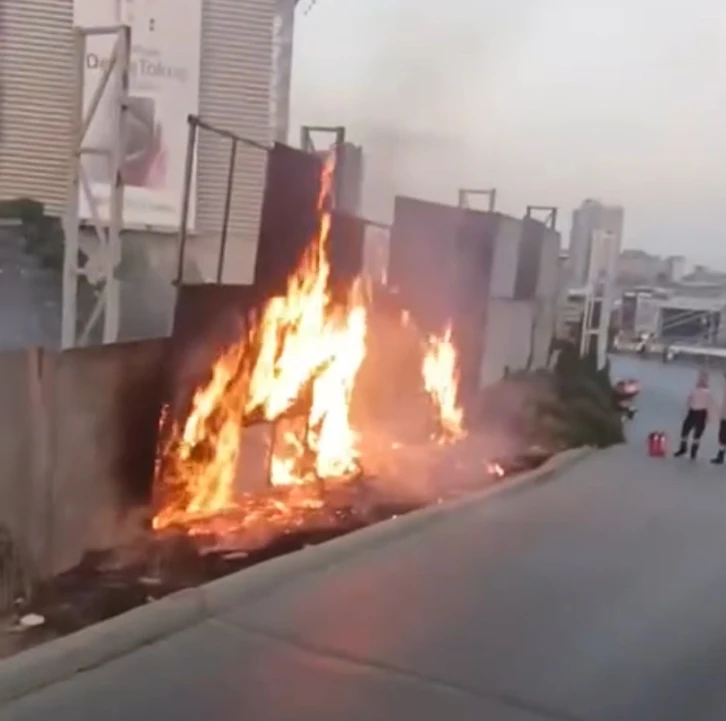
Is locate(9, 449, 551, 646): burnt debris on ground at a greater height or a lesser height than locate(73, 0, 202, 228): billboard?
lesser

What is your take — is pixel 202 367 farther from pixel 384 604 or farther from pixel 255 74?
pixel 255 74

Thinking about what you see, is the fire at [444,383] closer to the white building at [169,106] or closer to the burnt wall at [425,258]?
the burnt wall at [425,258]

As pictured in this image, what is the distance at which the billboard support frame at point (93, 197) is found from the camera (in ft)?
21.5

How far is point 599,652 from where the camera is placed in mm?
4352

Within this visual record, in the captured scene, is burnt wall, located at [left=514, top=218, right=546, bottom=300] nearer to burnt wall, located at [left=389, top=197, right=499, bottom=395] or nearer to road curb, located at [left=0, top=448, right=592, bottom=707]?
burnt wall, located at [left=389, top=197, right=499, bottom=395]

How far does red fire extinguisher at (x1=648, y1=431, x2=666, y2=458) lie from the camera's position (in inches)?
391

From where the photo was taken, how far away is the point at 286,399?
6414 mm

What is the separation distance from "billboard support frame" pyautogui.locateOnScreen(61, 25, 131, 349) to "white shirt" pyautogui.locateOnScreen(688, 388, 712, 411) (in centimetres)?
506

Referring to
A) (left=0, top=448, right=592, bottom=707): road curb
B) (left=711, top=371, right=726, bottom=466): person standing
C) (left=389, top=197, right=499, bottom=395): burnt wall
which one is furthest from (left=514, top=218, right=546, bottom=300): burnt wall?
(left=0, top=448, right=592, bottom=707): road curb

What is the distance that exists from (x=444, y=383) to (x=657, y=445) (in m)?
2.23

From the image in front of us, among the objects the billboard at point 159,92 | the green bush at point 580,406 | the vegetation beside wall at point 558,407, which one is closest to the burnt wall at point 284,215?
the billboard at point 159,92

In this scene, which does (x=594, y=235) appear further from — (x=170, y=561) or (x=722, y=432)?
(x=170, y=561)

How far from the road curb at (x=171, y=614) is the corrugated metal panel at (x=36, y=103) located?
11.9 feet

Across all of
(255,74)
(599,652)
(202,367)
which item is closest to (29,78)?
(255,74)
